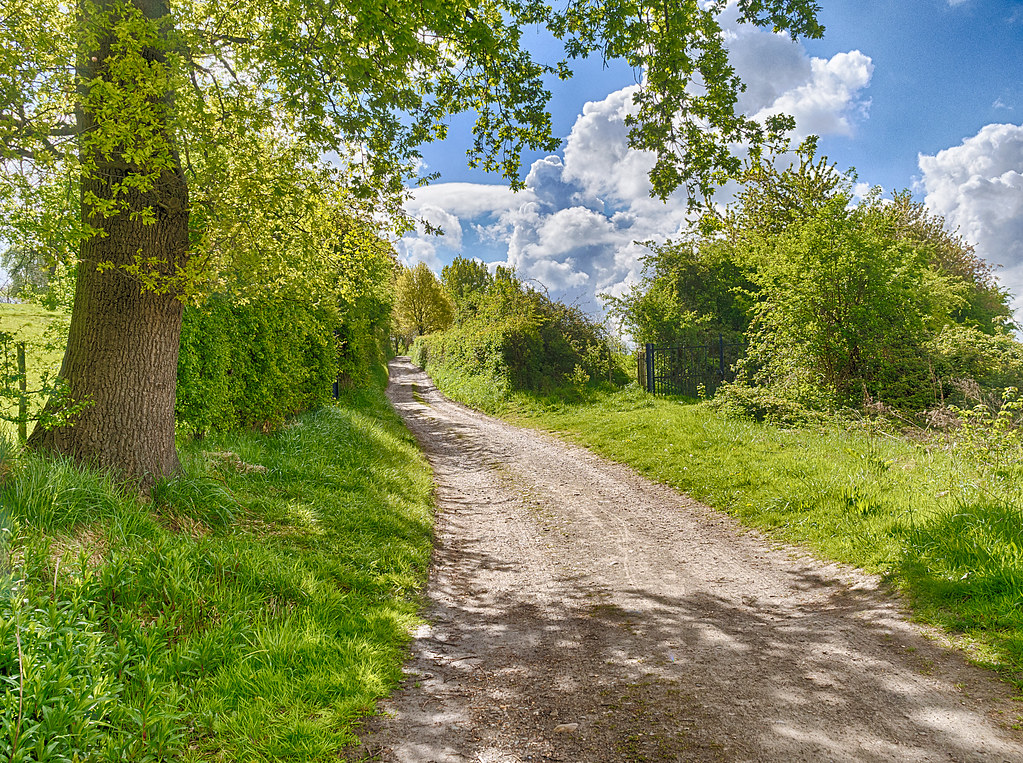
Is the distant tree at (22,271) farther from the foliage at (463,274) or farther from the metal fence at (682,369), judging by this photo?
the foliage at (463,274)

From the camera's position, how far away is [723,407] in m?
12.4

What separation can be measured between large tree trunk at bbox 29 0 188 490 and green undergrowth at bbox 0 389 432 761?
507 mm

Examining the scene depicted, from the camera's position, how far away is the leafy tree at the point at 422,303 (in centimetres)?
4859

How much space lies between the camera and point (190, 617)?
11.5 ft

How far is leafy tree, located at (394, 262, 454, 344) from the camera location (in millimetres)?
48594

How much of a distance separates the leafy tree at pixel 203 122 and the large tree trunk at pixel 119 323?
16mm

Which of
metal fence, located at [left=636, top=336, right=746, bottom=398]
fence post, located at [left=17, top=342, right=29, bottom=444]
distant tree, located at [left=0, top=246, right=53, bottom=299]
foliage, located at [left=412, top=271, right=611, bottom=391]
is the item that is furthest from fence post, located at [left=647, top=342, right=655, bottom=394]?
fence post, located at [left=17, top=342, right=29, bottom=444]

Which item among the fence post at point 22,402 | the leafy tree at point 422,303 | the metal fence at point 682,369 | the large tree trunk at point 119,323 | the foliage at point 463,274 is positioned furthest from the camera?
the foliage at point 463,274

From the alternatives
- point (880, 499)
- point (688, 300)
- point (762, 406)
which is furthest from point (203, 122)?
point (688, 300)

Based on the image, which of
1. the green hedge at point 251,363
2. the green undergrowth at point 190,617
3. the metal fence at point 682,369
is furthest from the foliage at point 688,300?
the green undergrowth at point 190,617

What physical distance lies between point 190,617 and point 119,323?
309cm

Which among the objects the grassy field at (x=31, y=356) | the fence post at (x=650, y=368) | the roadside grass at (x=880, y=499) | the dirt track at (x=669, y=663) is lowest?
the dirt track at (x=669, y=663)

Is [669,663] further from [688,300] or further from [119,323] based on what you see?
[688,300]

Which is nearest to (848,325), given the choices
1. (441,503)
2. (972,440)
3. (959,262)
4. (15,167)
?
(972,440)
